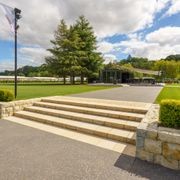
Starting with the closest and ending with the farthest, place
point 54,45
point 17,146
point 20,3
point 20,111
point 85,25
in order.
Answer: point 17,146 < point 20,111 < point 20,3 < point 54,45 < point 85,25

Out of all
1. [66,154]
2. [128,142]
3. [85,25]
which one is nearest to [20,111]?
[66,154]

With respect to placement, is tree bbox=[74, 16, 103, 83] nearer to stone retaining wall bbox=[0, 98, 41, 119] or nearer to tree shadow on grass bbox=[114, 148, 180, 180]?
stone retaining wall bbox=[0, 98, 41, 119]

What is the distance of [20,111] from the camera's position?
24.8 feet

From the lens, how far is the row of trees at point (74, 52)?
26.9m

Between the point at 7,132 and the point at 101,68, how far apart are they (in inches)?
990

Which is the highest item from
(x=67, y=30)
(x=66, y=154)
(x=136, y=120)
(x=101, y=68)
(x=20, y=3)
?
(x=67, y=30)

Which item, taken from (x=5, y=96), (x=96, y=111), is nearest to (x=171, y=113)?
(x=96, y=111)

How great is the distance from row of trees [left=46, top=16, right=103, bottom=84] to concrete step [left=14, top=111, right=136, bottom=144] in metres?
20.0

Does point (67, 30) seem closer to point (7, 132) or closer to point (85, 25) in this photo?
point (85, 25)

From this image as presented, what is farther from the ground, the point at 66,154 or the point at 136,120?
the point at 136,120

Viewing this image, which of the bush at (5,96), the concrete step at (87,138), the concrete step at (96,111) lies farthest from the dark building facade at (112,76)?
the concrete step at (87,138)

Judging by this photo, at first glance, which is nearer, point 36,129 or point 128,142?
point 128,142

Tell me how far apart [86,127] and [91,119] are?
1.64ft

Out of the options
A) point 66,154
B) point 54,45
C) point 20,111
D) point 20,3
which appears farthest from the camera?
point 54,45
